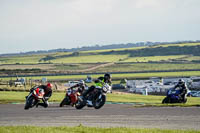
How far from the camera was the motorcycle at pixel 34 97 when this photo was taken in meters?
22.4

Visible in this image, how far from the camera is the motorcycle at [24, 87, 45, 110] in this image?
73.4 ft

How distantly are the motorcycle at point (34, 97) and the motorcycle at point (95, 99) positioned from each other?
182 cm

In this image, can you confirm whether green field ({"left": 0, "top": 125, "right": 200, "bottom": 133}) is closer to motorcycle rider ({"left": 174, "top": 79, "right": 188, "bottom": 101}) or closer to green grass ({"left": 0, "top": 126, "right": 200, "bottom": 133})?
green grass ({"left": 0, "top": 126, "right": 200, "bottom": 133})

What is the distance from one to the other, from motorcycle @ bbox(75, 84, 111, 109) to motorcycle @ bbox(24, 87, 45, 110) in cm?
182

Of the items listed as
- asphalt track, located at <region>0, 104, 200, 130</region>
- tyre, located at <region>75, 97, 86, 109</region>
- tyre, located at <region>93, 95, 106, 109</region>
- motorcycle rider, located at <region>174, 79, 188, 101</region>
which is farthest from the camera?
motorcycle rider, located at <region>174, 79, 188, 101</region>

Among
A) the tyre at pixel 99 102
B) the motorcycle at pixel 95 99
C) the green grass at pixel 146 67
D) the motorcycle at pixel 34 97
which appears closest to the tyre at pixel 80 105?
the motorcycle at pixel 95 99

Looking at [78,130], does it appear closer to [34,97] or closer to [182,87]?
[34,97]

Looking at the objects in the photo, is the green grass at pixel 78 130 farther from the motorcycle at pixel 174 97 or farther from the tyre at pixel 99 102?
the motorcycle at pixel 174 97

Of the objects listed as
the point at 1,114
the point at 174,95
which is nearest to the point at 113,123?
the point at 1,114

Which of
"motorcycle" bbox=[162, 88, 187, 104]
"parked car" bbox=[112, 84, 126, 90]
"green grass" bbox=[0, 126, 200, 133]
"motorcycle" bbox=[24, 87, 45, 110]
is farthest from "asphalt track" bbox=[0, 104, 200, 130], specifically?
"parked car" bbox=[112, 84, 126, 90]

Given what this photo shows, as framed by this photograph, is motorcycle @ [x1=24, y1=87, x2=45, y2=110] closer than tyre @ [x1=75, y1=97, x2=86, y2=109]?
Yes

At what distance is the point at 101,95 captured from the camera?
2191 cm

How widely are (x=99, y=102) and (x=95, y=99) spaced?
0.89 ft

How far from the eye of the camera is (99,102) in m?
22.1
